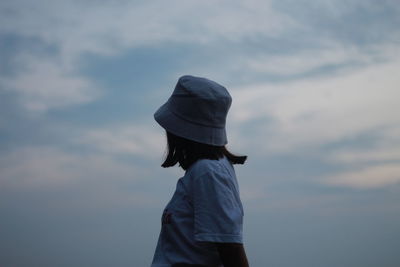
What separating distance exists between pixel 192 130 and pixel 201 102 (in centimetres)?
18

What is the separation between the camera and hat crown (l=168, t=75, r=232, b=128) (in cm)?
312

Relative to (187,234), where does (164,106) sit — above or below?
above

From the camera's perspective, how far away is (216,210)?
280 cm

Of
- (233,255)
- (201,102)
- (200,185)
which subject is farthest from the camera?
(201,102)

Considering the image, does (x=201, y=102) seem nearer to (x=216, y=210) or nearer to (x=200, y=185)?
(x=200, y=185)

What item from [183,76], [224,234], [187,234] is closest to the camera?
[224,234]

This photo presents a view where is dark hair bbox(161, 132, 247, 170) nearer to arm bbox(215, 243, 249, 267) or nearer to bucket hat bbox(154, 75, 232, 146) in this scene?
bucket hat bbox(154, 75, 232, 146)

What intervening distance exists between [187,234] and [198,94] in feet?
2.74

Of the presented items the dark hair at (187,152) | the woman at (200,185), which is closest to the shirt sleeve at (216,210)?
the woman at (200,185)

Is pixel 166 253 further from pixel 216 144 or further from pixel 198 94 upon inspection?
pixel 198 94

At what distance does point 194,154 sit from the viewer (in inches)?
123

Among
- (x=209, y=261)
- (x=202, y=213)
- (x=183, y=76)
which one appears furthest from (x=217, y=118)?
(x=209, y=261)

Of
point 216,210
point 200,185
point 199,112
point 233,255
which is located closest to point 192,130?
point 199,112

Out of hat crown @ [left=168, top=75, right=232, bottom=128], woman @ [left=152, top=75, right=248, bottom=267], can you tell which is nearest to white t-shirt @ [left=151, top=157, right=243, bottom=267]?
woman @ [left=152, top=75, right=248, bottom=267]
